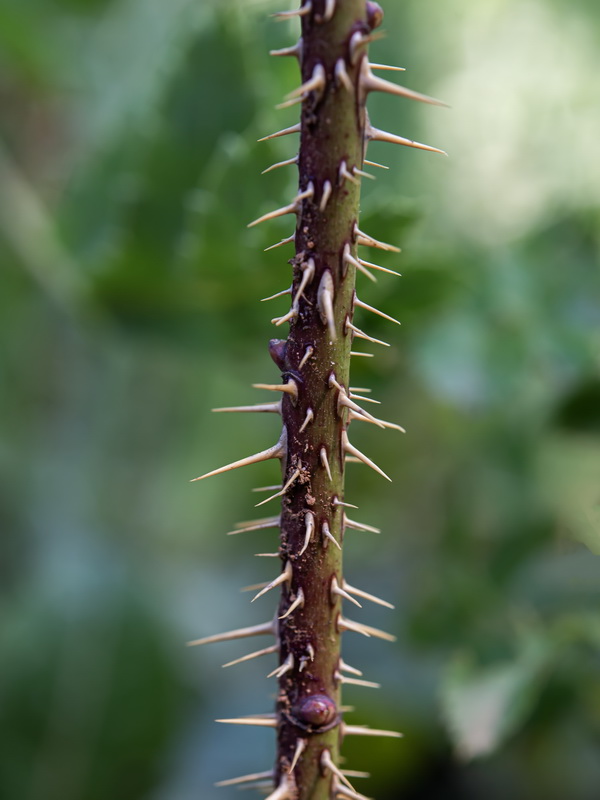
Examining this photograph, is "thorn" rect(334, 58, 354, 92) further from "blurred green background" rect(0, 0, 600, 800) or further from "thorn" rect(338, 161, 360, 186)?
"blurred green background" rect(0, 0, 600, 800)

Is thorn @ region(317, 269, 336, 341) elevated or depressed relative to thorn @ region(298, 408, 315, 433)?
elevated

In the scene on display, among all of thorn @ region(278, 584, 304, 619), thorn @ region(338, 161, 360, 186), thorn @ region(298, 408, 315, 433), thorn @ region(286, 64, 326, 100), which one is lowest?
thorn @ region(278, 584, 304, 619)

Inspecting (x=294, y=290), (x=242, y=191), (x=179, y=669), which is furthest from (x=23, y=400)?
(x=294, y=290)

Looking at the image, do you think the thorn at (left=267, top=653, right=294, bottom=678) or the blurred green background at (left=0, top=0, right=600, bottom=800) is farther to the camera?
the blurred green background at (left=0, top=0, right=600, bottom=800)

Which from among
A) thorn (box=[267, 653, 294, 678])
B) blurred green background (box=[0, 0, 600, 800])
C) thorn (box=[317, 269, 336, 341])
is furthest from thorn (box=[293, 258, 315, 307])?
blurred green background (box=[0, 0, 600, 800])

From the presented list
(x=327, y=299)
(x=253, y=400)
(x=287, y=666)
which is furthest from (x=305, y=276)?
(x=253, y=400)

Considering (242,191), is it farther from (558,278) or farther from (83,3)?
(83,3)

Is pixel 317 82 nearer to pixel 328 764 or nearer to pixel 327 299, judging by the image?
pixel 327 299
